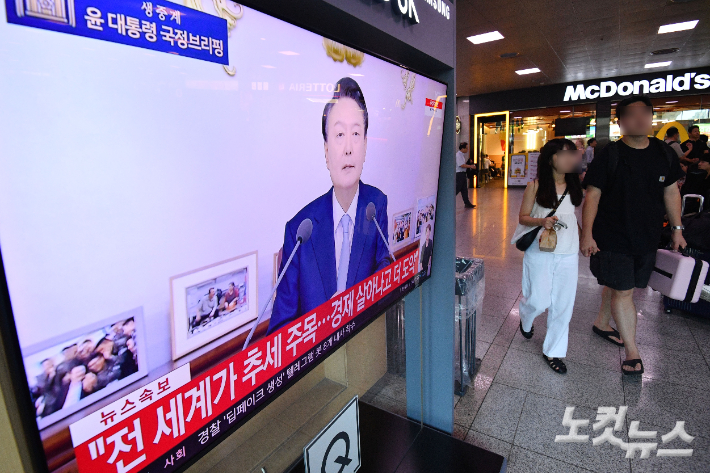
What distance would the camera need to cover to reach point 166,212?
74cm

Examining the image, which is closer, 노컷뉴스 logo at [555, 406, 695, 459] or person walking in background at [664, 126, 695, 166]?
노컷뉴스 logo at [555, 406, 695, 459]

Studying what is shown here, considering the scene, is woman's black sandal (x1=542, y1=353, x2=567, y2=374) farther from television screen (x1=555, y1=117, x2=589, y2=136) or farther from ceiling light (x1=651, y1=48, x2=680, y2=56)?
television screen (x1=555, y1=117, x2=589, y2=136)

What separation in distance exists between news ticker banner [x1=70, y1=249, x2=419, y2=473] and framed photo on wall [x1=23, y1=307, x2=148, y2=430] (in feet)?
0.12

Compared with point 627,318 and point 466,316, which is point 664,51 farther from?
point 466,316

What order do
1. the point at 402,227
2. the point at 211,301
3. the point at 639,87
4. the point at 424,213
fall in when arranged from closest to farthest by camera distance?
the point at 211,301 → the point at 402,227 → the point at 424,213 → the point at 639,87

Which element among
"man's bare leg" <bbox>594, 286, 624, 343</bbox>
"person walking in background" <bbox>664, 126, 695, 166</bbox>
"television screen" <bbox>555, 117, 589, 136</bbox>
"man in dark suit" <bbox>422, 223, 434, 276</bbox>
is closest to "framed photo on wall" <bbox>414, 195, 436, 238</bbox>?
"man in dark suit" <bbox>422, 223, 434, 276</bbox>

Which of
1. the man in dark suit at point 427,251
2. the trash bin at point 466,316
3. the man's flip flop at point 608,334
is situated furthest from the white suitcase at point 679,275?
the man in dark suit at point 427,251

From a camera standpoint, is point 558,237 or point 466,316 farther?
point 558,237

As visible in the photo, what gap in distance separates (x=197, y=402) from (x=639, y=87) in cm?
1431

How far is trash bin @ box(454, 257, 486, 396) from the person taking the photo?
239cm

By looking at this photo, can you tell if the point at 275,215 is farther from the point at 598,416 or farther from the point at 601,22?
the point at 601,22

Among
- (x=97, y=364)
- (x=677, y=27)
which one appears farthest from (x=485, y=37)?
(x=97, y=364)

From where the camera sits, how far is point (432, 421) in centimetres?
214

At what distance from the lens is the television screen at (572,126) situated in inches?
519
